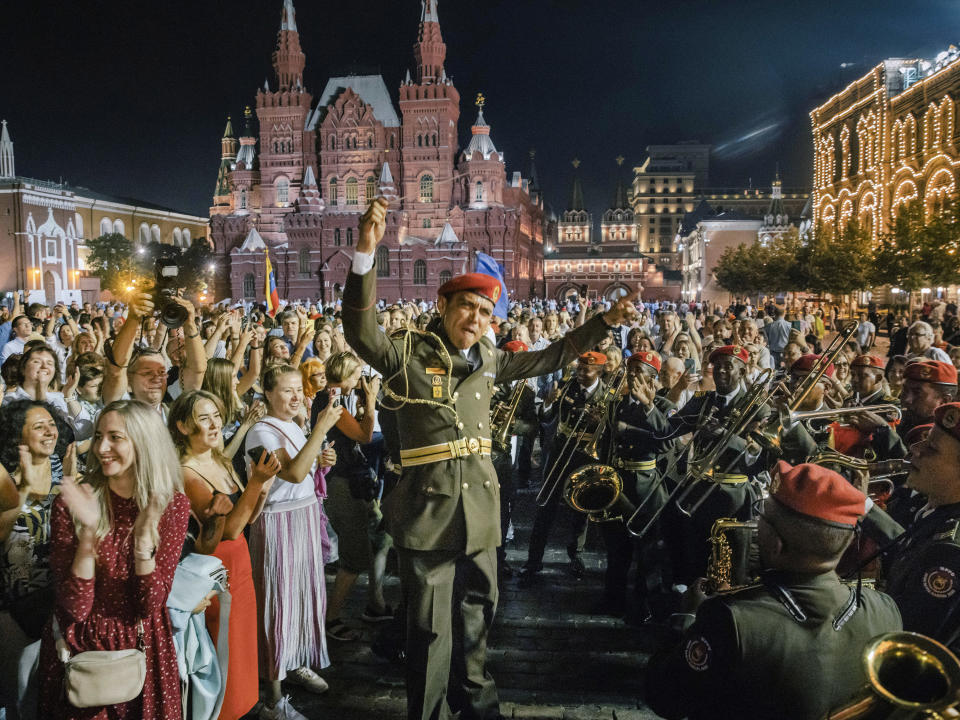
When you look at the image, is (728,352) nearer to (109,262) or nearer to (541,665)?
(541,665)

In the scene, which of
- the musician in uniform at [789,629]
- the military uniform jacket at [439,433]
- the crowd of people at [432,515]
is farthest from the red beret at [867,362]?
the musician in uniform at [789,629]

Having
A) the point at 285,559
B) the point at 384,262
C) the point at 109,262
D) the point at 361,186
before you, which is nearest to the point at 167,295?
the point at 285,559

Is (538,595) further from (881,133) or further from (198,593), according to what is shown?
(881,133)

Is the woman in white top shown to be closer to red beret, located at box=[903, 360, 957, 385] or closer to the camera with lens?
the camera with lens

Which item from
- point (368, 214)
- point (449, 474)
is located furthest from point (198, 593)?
point (368, 214)

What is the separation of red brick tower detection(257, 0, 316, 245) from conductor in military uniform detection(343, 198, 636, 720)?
2345 inches

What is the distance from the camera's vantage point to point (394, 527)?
133 inches

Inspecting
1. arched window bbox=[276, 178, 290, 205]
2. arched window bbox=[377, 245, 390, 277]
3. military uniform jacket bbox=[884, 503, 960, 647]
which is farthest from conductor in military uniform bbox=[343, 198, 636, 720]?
arched window bbox=[276, 178, 290, 205]

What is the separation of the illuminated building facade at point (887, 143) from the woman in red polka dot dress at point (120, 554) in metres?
35.1

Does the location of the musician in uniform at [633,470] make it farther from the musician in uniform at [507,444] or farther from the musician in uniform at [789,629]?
the musician in uniform at [789,629]

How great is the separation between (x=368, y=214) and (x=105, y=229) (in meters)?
79.2

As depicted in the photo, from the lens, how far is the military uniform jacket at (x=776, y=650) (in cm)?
199

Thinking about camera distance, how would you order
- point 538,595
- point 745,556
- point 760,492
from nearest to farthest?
1. point 745,556
2. point 760,492
3. point 538,595

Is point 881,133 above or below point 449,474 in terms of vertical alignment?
above
